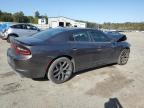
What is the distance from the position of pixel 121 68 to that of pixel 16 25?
9.30 meters

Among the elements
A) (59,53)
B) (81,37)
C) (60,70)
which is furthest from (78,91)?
(81,37)

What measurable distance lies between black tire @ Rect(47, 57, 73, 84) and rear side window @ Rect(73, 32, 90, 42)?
77cm

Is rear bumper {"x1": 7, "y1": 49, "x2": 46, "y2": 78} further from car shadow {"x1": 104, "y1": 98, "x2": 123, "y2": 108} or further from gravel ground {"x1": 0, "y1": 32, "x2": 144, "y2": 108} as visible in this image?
car shadow {"x1": 104, "y1": 98, "x2": 123, "y2": 108}

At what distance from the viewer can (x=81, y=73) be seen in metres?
6.03

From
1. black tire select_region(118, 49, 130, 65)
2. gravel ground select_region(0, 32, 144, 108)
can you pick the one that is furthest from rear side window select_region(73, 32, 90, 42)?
black tire select_region(118, 49, 130, 65)

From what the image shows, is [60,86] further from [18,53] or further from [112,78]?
[112,78]

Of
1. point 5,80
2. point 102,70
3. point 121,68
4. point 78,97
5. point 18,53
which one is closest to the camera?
point 78,97

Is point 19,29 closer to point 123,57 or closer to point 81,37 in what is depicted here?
point 123,57

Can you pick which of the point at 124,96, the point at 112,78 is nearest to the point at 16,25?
the point at 112,78

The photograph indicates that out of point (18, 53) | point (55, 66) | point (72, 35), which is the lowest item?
point (55, 66)

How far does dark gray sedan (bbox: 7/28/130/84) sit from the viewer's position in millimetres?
4586

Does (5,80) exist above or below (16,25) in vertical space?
below

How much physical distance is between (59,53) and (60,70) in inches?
20.0

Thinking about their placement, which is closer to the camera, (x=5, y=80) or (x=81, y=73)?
(x=5, y=80)
